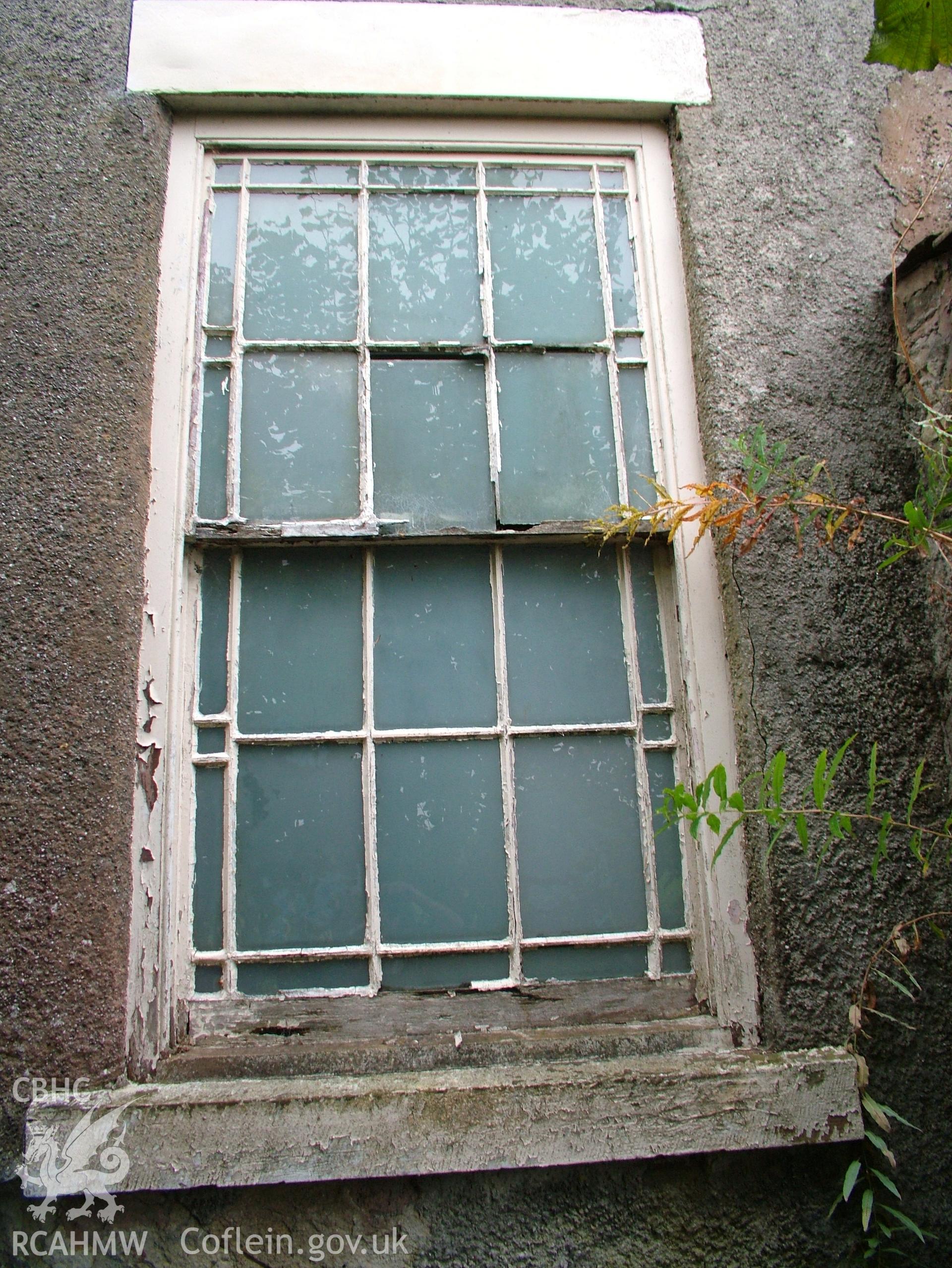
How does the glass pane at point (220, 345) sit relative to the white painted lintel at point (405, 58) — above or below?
below

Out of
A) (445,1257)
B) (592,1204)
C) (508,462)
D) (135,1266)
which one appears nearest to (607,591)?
(508,462)

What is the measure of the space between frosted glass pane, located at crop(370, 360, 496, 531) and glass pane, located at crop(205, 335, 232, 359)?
0.39 metres

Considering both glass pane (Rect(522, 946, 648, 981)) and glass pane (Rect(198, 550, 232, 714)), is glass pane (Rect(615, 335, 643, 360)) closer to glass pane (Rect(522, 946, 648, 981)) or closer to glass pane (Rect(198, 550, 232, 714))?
glass pane (Rect(198, 550, 232, 714))

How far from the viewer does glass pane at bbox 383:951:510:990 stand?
5.80 ft

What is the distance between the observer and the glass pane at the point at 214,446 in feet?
6.37

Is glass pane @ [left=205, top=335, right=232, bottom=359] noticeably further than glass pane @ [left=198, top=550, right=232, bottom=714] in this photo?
Yes

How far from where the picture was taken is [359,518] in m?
1.93

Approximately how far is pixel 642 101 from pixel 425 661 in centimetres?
168

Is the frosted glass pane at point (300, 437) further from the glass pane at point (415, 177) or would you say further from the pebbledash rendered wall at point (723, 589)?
the glass pane at point (415, 177)

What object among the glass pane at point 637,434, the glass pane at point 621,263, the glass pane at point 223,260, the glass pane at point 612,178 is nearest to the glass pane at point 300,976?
the glass pane at point 637,434

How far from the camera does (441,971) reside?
1.78 m

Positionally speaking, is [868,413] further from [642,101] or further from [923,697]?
[642,101]

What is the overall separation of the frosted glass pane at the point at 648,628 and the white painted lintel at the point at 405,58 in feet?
4.31

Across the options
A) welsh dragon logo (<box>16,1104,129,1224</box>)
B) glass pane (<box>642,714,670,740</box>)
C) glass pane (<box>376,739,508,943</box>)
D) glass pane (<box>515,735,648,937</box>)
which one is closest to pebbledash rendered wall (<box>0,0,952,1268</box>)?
welsh dragon logo (<box>16,1104,129,1224</box>)
